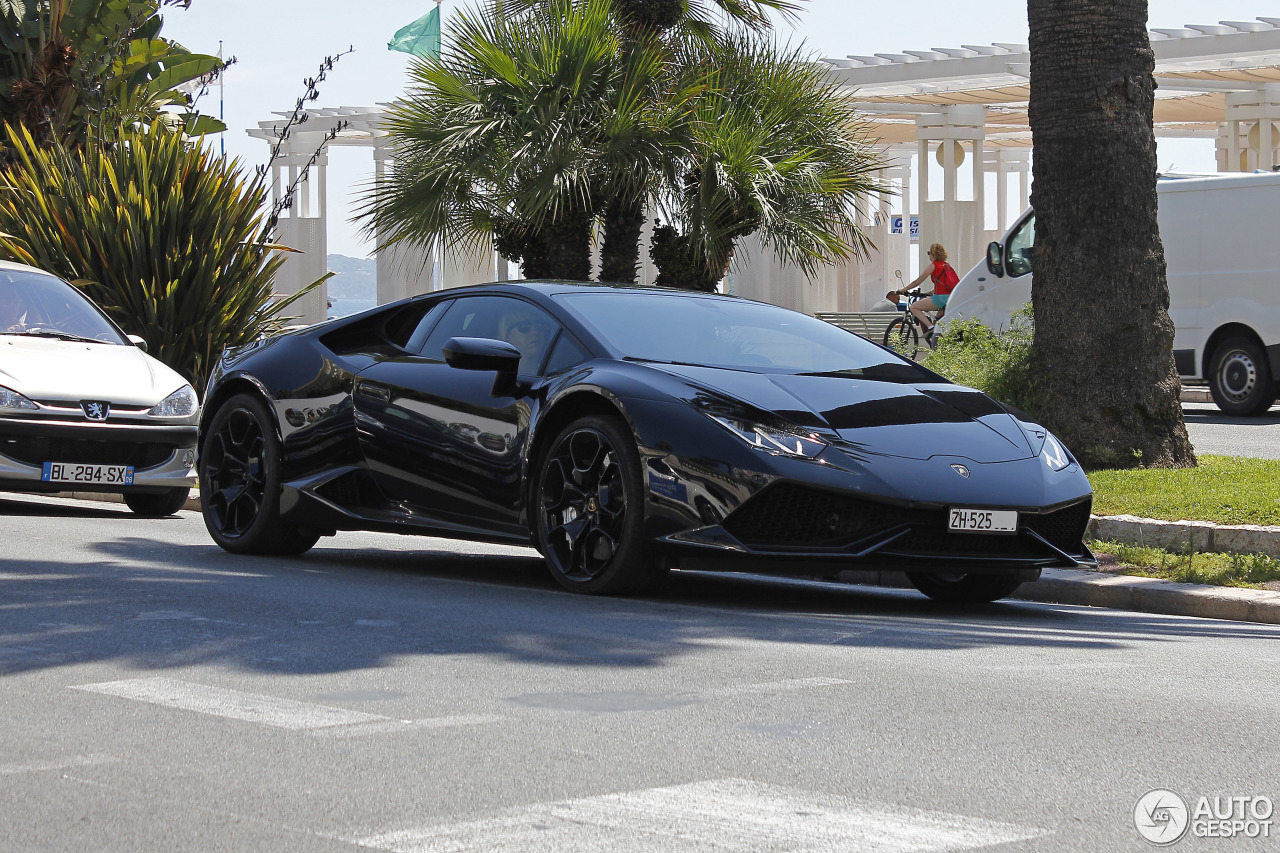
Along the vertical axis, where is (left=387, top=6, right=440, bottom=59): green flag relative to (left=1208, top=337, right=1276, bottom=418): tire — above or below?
above

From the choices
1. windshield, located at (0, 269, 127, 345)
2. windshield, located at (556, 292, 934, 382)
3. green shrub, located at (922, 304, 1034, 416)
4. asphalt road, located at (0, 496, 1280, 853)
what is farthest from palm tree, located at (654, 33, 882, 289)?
asphalt road, located at (0, 496, 1280, 853)

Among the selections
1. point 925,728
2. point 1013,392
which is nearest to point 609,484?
point 925,728

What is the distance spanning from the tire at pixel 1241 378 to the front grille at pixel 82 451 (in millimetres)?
11315

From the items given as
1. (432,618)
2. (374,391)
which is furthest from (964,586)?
(374,391)

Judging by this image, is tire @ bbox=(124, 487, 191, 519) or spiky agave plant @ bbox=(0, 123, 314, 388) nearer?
tire @ bbox=(124, 487, 191, 519)

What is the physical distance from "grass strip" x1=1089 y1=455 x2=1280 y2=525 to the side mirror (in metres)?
3.29

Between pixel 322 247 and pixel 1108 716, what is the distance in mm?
45251

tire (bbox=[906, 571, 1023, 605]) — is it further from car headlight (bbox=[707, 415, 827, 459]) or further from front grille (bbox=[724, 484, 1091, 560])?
car headlight (bbox=[707, 415, 827, 459])

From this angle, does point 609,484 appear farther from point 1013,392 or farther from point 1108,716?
point 1013,392

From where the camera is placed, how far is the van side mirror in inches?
739

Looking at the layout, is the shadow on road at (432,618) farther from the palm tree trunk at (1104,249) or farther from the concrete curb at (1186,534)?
the palm tree trunk at (1104,249)

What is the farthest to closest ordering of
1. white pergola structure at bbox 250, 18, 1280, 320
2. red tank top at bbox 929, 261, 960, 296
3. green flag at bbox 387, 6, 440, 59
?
green flag at bbox 387, 6, 440, 59
white pergola structure at bbox 250, 18, 1280, 320
red tank top at bbox 929, 261, 960, 296

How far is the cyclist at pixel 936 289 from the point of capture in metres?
22.9

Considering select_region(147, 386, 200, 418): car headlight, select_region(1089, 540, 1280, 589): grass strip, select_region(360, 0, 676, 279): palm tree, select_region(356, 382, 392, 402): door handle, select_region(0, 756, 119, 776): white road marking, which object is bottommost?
select_region(0, 756, 119, 776): white road marking
